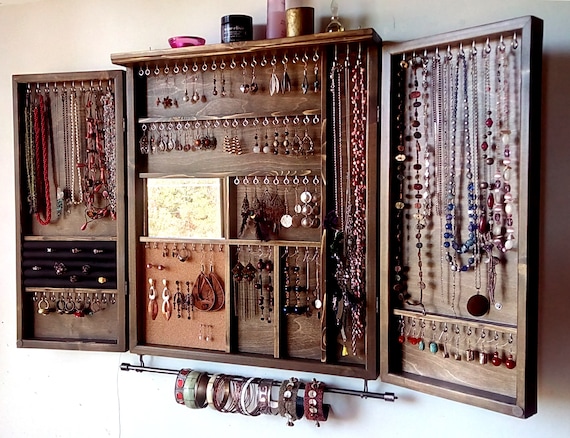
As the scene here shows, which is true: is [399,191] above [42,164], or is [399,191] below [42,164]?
below

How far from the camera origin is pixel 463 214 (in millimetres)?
1457

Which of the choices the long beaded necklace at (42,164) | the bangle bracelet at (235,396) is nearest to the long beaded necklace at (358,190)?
the bangle bracelet at (235,396)

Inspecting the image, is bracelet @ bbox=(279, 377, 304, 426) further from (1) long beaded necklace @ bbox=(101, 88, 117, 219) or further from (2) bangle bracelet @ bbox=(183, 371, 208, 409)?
(1) long beaded necklace @ bbox=(101, 88, 117, 219)

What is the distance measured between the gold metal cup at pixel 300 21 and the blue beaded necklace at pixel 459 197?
1.45ft

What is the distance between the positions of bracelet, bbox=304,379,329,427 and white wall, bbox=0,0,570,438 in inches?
2.8

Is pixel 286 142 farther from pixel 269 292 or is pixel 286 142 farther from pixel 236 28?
pixel 269 292

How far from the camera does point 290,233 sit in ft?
5.56

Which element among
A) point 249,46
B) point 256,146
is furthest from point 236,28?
point 256,146

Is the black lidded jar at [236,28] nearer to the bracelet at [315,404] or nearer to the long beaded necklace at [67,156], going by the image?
the long beaded necklace at [67,156]

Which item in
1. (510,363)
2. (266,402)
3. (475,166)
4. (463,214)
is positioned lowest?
(266,402)

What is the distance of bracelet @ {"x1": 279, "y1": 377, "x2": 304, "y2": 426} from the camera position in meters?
1.70

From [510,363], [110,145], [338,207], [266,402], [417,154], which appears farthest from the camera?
[110,145]

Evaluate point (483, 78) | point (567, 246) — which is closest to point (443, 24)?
point (483, 78)

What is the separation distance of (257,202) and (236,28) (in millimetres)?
527
